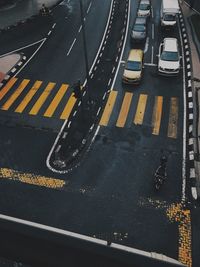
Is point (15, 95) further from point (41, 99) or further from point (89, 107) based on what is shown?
point (89, 107)

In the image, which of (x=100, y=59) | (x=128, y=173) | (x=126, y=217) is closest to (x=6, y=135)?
(x=128, y=173)

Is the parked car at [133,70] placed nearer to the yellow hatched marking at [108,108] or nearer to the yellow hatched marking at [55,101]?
the yellow hatched marking at [108,108]

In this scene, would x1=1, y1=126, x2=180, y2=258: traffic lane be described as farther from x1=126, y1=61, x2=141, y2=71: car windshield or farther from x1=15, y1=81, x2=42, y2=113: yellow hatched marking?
x1=126, y1=61, x2=141, y2=71: car windshield

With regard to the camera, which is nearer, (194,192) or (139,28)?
(194,192)

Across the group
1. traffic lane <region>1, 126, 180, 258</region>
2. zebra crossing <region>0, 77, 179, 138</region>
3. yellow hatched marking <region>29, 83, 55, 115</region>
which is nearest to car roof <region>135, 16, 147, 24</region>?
zebra crossing <region>0, 77, 179, 138</region>

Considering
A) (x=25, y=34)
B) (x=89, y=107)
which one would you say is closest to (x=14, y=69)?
(x=25, y=34)

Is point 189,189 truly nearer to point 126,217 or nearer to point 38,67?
point 126,217

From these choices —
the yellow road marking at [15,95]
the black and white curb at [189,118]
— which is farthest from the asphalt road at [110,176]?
the black and white curb at [189,118]
